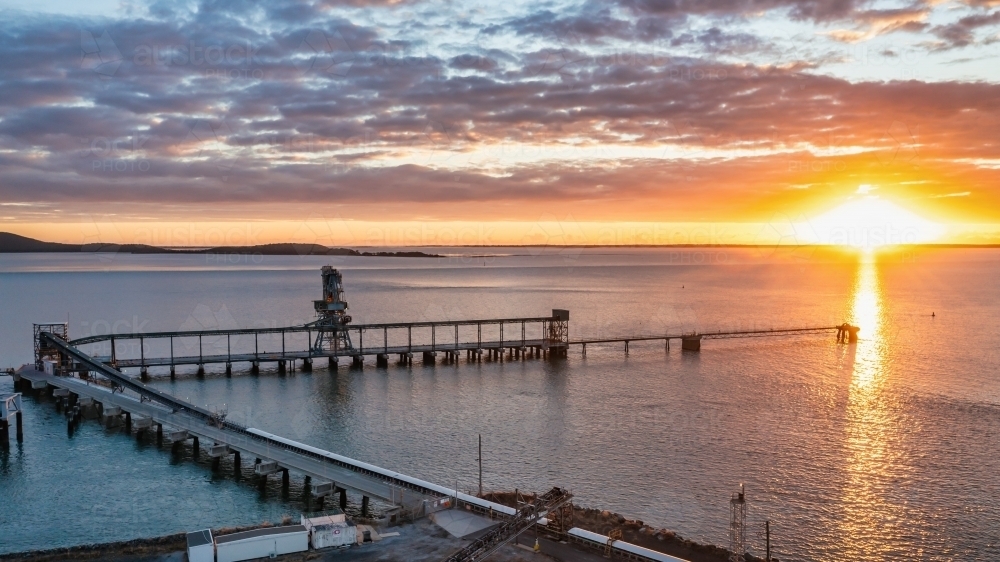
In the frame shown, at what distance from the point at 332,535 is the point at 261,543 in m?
2.73

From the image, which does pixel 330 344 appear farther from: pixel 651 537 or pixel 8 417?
pixel 651 537

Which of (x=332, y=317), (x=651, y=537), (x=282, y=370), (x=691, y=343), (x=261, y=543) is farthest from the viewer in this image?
(x=691, y=343)

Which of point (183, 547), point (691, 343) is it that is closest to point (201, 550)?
point (183, 547)

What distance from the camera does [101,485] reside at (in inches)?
1697

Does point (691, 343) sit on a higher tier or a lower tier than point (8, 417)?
lower

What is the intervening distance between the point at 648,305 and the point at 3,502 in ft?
485

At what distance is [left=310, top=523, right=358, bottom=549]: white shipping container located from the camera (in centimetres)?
2914

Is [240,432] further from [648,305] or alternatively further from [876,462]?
[648,305]

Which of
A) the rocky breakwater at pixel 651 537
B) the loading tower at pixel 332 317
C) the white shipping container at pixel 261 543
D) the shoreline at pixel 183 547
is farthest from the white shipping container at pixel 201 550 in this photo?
the loading tower at pixel 332 317

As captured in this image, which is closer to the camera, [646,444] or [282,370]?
[646,444]

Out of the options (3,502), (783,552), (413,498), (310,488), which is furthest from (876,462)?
(3,502)

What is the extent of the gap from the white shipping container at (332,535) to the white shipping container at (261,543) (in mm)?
364

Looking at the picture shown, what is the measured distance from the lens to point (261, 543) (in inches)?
1121

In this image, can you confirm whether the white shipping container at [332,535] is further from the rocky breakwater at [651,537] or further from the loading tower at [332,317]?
the loading tower at [332,317]
